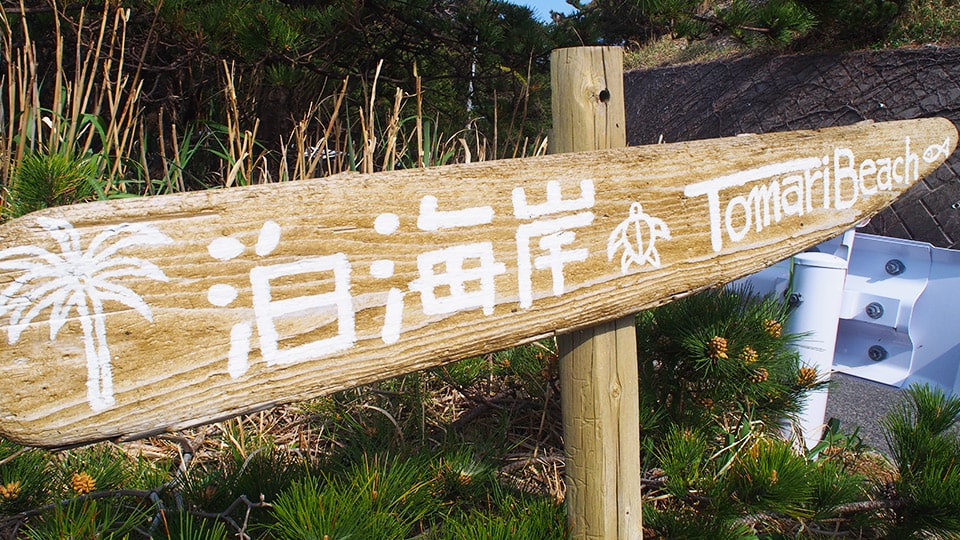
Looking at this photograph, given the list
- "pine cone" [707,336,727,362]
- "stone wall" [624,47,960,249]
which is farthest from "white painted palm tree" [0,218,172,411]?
"stone wall" [624,47,960,249]

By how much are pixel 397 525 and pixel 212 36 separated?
1.95m

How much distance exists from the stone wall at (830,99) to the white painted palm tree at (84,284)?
2.39 m

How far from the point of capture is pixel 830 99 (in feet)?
15.7

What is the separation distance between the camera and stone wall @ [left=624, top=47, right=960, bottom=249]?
405 cm

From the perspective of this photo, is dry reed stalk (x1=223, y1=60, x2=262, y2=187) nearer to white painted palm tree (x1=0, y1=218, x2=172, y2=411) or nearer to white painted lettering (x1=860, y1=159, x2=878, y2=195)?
white painted palm tree (x1=0, y1=218, x2=172, y2=411)

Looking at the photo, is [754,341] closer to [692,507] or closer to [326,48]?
[692,507]

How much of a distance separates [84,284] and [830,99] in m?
5.09

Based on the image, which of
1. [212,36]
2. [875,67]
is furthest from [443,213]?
[875,67]

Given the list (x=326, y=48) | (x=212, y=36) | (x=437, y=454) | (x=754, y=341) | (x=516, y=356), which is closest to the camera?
(x=437, y=454)

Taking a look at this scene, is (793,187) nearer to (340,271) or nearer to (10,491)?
(340,271)

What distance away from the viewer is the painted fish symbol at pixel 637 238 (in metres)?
1.10

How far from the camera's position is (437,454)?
4.75 feet

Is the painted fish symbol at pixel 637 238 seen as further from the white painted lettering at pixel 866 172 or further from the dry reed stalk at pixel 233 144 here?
the dry reed stalk at pixel 233 144

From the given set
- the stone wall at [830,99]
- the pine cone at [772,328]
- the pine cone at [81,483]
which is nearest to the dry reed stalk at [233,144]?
the pine cone at [81,483]
